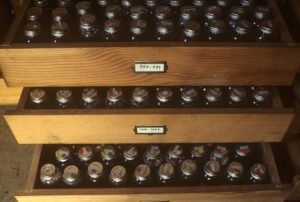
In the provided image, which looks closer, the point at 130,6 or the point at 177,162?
the point at 130,6

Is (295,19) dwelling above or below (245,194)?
above

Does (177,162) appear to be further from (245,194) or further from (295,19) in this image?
(295,19)

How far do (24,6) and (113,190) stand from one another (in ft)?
1.57

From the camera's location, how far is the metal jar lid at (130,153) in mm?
960

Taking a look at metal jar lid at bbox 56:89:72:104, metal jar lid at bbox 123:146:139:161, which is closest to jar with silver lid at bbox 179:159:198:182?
metal jar lid at bbox 123:146:139:161

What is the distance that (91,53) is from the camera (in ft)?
2.40

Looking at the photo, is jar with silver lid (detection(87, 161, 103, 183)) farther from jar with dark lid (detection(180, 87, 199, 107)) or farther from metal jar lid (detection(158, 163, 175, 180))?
jar with dark lid (detection(180, 87, 199, 107))

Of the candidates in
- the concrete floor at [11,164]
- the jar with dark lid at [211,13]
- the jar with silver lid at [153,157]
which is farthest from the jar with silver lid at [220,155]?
the concrete floor at [11,164]

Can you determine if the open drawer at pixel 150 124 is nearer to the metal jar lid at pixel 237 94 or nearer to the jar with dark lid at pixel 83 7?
the metal jar lid at pixel 237 94

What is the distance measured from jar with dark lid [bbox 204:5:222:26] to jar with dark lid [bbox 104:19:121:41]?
7.9 inches

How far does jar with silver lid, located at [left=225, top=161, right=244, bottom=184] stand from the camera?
3.03ft

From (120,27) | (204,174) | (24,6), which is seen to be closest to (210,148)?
(204,174)

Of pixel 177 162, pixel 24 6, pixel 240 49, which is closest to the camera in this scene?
pixel 240 49

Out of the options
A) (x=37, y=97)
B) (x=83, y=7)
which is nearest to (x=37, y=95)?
(x=37, y=97)
